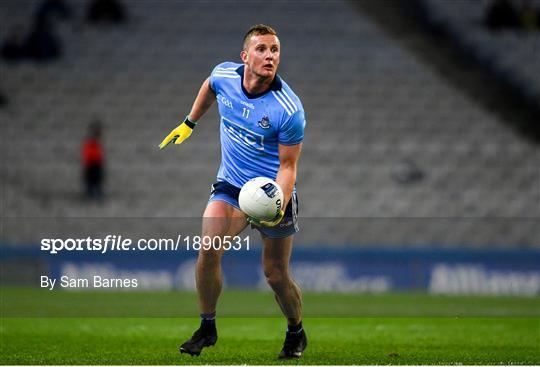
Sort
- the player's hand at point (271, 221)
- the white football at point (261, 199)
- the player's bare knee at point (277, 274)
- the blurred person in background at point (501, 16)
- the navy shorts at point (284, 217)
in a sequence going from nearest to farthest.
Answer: the white football at point (261, 199) → the player's hand at point (271, 221) → the navy shorts at point (284, 217) → the player's bare knee at point (277, 274) → the blurred person in background at point (501, 16)

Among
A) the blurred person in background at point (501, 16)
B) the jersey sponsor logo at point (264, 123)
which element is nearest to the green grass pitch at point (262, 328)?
the jersey sponsor logo at point (264, 123)

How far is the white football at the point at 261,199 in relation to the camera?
7.80 metres

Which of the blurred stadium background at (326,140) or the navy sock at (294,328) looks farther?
the blurred stadium background at (326,140)

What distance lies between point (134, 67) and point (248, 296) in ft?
29.0

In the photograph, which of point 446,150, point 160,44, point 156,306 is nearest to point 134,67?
point 160,44

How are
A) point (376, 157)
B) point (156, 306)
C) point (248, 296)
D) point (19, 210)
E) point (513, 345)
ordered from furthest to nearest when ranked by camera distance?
point (376, 157) → point (19, 210) → point (248, 296) → point (156, 306) → point (513, 345)

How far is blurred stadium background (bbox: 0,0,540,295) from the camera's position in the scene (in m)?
18.7

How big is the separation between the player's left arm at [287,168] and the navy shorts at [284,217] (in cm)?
22

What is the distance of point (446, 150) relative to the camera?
23094 mm

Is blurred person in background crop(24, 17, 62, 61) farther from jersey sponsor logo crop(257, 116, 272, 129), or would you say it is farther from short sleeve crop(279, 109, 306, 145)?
short sleeve crop(279, 109, 306, 145)

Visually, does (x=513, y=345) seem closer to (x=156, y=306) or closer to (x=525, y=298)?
(x=156, y=306)

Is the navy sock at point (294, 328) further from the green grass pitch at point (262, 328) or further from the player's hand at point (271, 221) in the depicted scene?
the player's hand at point (271, 221)

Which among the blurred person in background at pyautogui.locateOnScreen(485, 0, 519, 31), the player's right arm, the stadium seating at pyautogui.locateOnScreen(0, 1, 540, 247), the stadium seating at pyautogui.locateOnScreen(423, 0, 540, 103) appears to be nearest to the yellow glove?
the player's right arm

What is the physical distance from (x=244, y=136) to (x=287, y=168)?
47 centimetres
